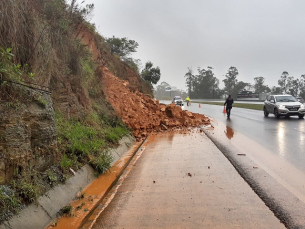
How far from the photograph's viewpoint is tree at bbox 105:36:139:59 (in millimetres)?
33312

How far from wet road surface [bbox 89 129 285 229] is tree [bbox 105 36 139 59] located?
27.5 m

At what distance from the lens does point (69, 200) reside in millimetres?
4938

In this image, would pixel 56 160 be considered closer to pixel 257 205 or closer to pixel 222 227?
pixel 222 227

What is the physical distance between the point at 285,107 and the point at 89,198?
17.3 meters

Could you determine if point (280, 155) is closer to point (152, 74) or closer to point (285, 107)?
point (285, 107)

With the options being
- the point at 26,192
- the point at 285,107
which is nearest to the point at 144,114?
the point at 285,107

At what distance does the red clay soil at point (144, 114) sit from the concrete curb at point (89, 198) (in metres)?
5.70

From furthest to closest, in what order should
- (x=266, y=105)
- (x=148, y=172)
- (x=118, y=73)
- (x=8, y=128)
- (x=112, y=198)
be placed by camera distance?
(x=118, y=73) < (x=266, y=105) < (x=148, y=172) < (x=112, y=198) < (x=8, y=128)

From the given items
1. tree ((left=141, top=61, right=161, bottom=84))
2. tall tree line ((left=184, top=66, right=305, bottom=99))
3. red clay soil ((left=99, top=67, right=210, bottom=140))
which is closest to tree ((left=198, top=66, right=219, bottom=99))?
tall tree line ((left=184, top=66, right=305, bottom=99))

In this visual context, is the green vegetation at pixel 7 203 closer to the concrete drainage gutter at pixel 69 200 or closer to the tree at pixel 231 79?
the concrete drainage gutter at pixel 69 200

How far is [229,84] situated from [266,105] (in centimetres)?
9385

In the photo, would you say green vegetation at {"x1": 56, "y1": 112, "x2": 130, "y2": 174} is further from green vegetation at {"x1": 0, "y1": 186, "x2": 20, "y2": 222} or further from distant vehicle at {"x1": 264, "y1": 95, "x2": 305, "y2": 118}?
distant vehicle at {"x1": 264, "y1": 95, "x2": 305, "y2": 118}

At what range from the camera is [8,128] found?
13.8 feet

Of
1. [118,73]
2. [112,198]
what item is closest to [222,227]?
[112,198]
